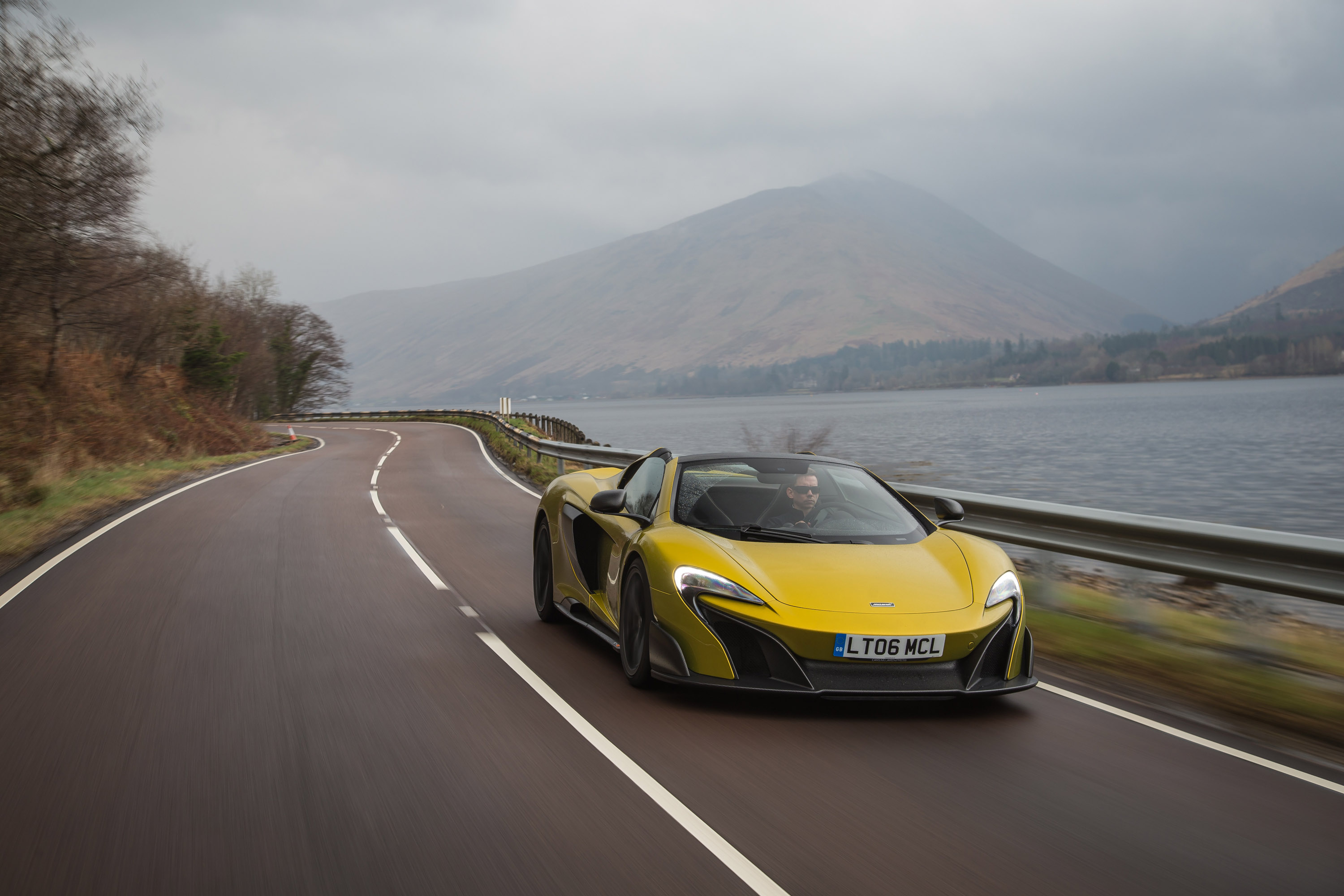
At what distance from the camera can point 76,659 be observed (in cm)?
677

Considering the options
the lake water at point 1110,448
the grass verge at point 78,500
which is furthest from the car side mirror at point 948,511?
the lake water at point 1110,448

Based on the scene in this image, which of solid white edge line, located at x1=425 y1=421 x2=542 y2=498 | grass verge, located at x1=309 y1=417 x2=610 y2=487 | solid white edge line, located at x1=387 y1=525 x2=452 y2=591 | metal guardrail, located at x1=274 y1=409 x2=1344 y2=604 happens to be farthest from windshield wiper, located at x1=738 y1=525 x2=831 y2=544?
solid white edge line, located at x1=425 y1=421 x2=542 y2=498

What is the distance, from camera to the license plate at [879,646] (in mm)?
5133

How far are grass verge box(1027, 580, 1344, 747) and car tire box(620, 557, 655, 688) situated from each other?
10.0ft

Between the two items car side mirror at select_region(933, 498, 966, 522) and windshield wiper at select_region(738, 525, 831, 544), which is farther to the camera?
car side mirror at select_region(933, 498, 966, 522)

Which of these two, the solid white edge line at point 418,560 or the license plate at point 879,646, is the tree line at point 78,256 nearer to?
the solid white edge line at point 418,560

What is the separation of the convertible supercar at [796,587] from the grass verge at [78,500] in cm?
801

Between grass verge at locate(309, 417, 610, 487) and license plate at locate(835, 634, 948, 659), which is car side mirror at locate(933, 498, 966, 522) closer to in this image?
license plate at locate(835, 634, 948, 659)

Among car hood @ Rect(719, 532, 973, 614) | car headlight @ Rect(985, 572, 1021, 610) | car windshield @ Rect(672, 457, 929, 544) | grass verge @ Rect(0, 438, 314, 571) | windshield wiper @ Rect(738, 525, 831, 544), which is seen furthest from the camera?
grass verge @ Rect(0, 438, 314, 571)

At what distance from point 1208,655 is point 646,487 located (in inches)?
152

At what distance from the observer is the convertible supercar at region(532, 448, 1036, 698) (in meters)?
5.18

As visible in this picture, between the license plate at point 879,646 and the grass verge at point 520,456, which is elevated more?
the license plate at point 879,646

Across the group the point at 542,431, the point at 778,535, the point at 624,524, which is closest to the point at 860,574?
the point at 778,535

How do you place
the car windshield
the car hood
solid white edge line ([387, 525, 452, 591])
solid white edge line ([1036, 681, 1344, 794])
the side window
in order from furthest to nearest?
solid white edge line ([387, 525, 452, 591])
the side window
the car windshield
the car hood
solid white edge line ([1036, 681, 1344, 794])
